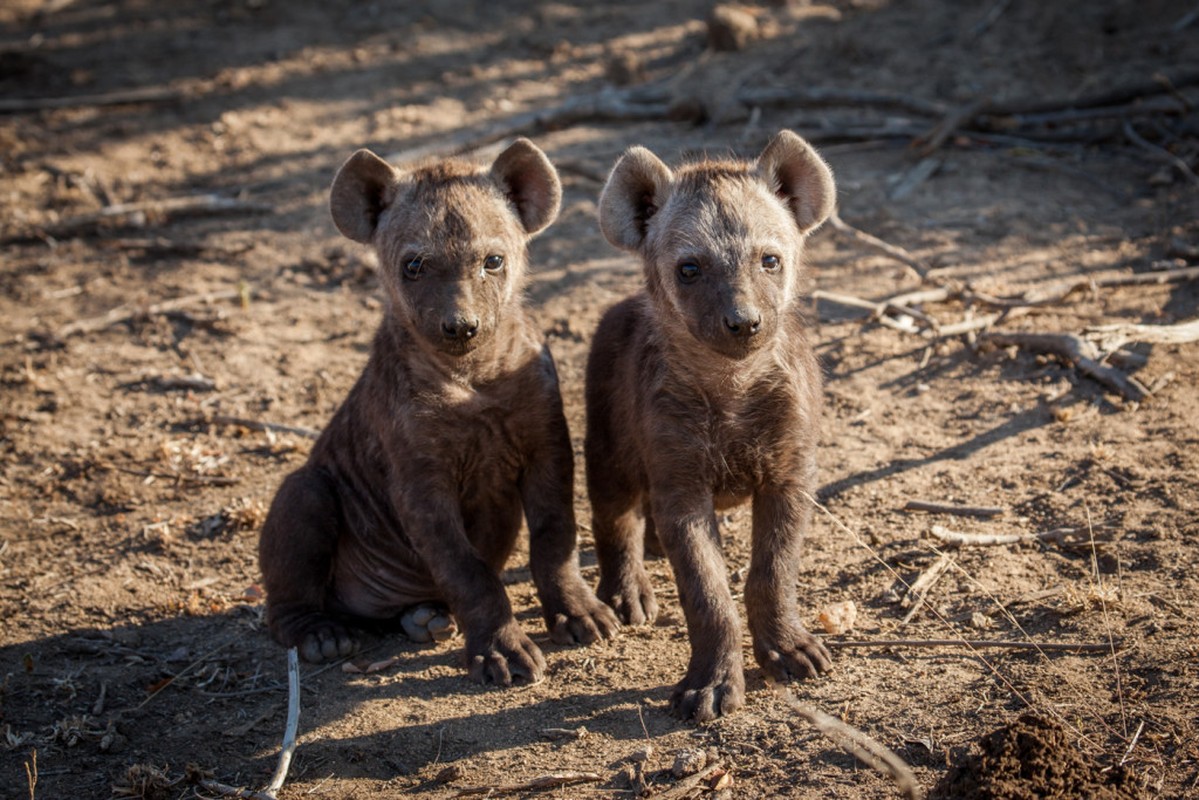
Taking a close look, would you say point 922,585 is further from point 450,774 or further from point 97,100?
point 97,100

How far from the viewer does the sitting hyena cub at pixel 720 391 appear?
13.8 ft

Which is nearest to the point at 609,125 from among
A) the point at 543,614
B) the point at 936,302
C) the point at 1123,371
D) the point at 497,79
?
the point at 497,79

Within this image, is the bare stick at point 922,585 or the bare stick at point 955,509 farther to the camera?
the bare stick at point 955,509

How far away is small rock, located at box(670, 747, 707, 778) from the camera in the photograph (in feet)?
12.4

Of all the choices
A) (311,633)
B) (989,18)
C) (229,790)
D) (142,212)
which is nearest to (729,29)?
(989,18)

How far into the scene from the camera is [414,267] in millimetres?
4723

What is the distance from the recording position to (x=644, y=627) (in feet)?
15.9

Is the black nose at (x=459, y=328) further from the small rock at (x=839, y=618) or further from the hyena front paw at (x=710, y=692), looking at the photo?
the small rock at (x=839, y=618)

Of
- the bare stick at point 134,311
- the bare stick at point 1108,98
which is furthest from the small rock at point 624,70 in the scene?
the bare stick at point 134,311

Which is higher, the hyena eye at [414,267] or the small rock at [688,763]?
the hyena eye at [414,267]

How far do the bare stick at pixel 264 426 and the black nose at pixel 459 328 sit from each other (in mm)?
2233

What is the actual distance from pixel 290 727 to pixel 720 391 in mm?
1915

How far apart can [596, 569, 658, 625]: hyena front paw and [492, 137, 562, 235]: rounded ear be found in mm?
1488

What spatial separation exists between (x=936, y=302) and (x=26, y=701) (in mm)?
4935
